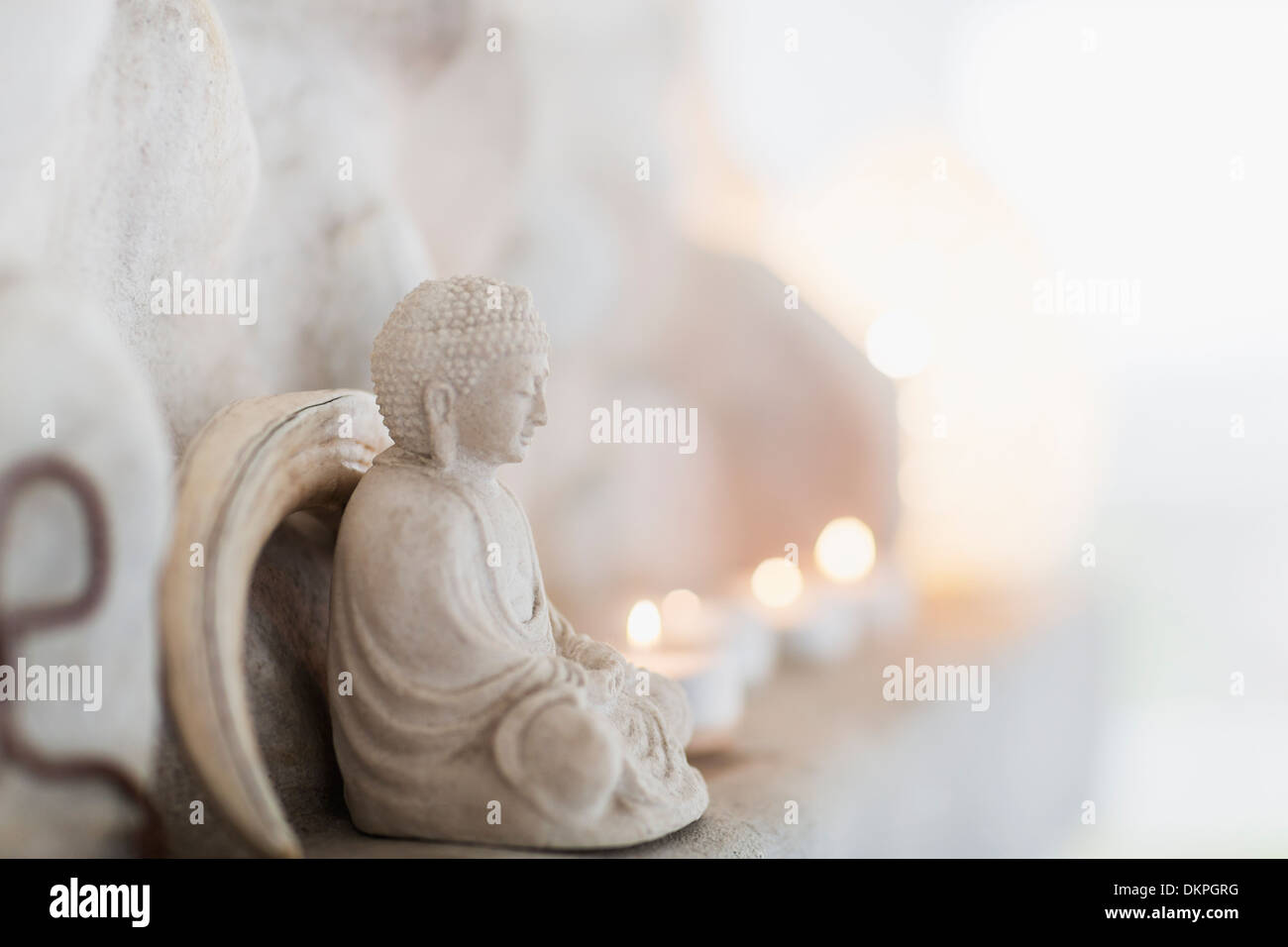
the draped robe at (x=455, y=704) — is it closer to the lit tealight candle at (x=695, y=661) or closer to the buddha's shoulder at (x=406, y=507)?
the buddha's shoulder at (x=406, y=507)

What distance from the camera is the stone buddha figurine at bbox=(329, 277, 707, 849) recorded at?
1605 millimetres

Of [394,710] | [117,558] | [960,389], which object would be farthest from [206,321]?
[960,389]

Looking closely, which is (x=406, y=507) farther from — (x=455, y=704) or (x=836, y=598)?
(x=836, y=598)

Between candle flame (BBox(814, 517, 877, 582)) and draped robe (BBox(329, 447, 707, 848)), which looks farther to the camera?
candle flame (BBox(814, 517, 877, 582))

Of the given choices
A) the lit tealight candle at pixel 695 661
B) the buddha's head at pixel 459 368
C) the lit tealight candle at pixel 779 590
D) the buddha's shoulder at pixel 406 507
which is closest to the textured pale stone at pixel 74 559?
the buddha's shoulder at pixel 406 507

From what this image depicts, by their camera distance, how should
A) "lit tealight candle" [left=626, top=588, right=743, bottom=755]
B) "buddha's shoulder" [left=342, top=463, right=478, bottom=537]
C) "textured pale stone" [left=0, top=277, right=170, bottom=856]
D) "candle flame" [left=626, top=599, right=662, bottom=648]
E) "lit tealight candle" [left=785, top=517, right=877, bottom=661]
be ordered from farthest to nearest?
"lit tealight candle" [left=785, top=517, right=877, bottom=661], "candle flame" [left=626, top=599, right=662, bottom=648], "lit tealight candle" [left=626, top=588, right=743, bottom=755], "buddha's shoulder" [left=342, top=463, right=478, bottom=537], "textured pale stone" [left=0, top=277, right=170, bottom=856]

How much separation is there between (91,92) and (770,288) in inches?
130

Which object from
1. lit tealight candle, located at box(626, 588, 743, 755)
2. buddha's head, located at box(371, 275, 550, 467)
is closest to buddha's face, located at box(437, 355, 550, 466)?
buddha's head, located at box(371, 275, 550, 467)

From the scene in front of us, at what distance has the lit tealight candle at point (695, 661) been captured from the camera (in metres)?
2.47

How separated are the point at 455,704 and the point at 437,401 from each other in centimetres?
50

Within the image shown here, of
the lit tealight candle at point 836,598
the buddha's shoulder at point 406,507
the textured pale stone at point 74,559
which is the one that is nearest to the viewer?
the textured pale stone at point 74,559

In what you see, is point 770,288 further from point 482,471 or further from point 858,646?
point 482,471

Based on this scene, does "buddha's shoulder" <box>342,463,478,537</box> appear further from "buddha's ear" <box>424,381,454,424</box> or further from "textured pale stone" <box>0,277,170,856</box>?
"textured pale stone" <box>0,277,170,856</box>

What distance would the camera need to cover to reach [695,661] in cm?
253
